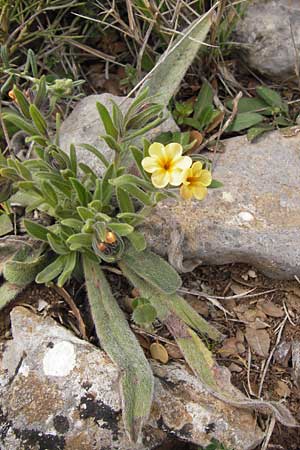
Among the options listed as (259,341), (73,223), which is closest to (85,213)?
(73,223)

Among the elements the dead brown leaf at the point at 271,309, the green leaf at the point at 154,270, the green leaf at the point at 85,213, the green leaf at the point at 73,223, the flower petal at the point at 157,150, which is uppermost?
the flower petal at the point at 157,150

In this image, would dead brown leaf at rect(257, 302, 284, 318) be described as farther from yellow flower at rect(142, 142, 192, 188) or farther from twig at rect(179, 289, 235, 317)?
yellow flower at rect(142, 142, 192, 188)

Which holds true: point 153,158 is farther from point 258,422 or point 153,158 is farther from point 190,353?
point 258,422

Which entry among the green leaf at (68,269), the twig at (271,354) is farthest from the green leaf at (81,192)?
the twig at (271,354)

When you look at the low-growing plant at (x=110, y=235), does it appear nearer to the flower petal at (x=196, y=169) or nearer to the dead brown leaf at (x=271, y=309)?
the flower petal at (x=196, y=169)

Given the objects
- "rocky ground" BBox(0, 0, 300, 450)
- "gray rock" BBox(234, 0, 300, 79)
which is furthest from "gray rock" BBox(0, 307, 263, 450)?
"gray rock" BBox(234, 0, 300, 79)
